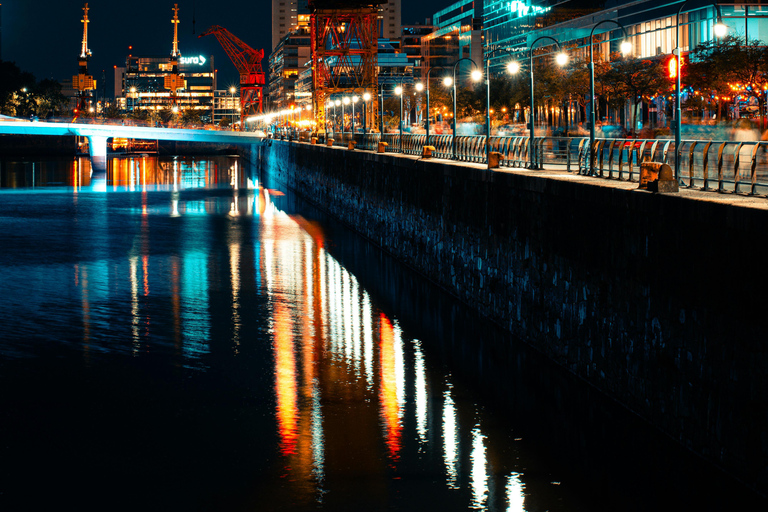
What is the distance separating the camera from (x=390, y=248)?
34.7m

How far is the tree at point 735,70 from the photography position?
40.9 metres

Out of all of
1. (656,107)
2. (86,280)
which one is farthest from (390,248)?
(656,107)

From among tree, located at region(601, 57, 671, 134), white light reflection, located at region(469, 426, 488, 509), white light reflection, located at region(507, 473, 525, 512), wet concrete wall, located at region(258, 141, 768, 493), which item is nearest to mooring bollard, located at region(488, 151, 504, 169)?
wet concrete wall, located at region(258, 141, 768, 493)

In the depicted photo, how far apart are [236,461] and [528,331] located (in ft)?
26.0

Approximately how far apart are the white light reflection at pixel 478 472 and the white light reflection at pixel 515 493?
0.30 m

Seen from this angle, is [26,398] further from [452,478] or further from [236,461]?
[452,478]

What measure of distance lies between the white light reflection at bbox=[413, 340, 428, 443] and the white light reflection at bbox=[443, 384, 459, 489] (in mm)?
327

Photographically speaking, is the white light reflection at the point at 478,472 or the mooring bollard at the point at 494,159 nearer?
the white light reflection at the point at 478,472

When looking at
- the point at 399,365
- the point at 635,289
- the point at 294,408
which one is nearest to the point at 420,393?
the point at 399,365

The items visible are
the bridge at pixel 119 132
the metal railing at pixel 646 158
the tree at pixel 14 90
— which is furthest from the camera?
the tree at pixel 14 90

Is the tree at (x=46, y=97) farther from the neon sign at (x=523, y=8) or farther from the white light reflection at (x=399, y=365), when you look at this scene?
the white light reflection at (x=399, y=365)

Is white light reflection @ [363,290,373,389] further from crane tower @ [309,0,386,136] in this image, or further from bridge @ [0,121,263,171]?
bridge @ [0,121,263,171]

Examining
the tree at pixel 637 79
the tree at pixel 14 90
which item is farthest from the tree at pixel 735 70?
the tree at pixel 14 90

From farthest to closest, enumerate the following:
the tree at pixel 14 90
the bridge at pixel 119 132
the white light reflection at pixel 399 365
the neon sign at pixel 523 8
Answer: the tree at pixel 14 90
the bridge at pixel 119 132
the neon sign at pixel 523 8
the white light reflection at pixel 399 365
